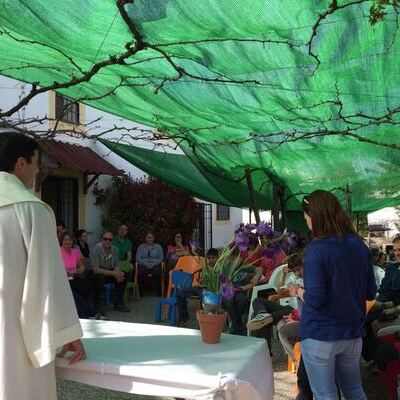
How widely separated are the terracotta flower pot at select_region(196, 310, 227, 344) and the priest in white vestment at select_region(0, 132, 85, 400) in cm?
61

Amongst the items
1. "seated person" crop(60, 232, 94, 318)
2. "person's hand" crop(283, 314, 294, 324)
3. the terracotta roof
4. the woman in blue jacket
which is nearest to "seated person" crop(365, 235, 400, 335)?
"person's hand" crop(283, 314, 294, 324)

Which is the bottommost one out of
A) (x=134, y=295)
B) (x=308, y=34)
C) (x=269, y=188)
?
(x=134, y=295)

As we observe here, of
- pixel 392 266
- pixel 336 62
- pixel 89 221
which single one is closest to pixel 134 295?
pixel 89 221

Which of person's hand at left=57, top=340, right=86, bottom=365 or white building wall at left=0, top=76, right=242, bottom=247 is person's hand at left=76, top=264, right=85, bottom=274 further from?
person's hand at left=57, top=340, right=86, bottom=365

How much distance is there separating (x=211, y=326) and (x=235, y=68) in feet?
7.60

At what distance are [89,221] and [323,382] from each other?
8174 mm

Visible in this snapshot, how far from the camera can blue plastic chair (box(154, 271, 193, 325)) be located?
6.51 metres

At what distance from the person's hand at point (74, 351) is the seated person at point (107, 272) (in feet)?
18.1

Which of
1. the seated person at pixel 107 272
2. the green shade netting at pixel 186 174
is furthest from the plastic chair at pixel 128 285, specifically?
the green shade netting at pixel 186 174

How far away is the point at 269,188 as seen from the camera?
9031 millimetres

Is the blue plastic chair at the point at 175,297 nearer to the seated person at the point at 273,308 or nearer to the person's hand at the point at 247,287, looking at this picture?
the person's hand at the point at 247,287

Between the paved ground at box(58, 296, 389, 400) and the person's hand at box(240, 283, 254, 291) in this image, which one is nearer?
the paved ground at box(58, 296, 389, 400)

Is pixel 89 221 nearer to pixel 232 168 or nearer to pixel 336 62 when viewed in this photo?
pixel 232 168

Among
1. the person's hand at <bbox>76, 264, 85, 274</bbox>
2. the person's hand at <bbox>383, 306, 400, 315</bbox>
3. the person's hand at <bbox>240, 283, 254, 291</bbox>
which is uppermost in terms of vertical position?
the person's hand at <bbox>76, 264, 85, 274</bbox>
